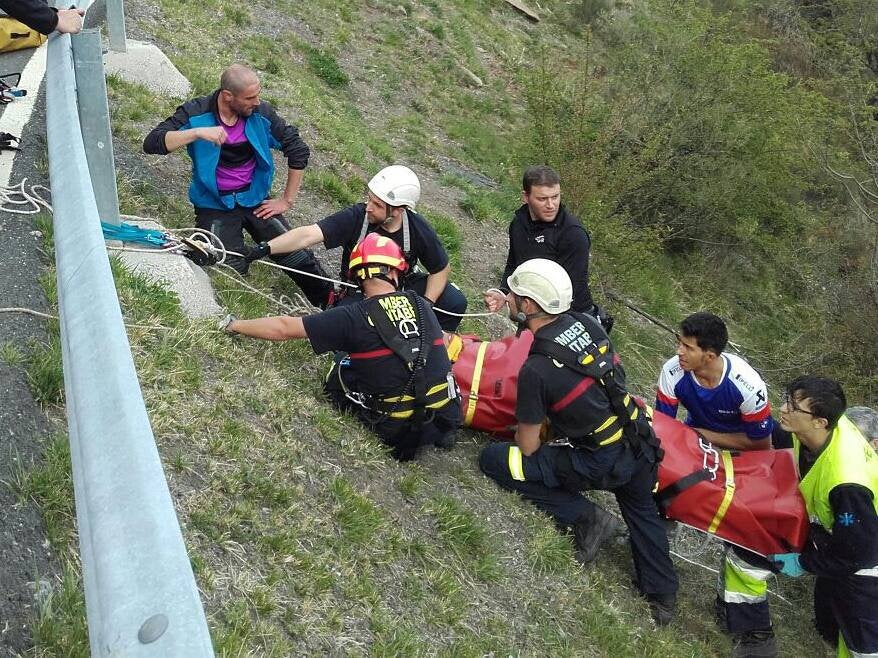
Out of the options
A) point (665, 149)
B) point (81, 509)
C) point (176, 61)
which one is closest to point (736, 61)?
point (665, 149)

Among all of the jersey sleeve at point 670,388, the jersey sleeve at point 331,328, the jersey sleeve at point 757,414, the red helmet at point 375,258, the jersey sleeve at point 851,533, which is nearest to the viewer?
the jersey sleeve at point 331,328

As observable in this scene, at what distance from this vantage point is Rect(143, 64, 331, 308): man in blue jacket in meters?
5.27

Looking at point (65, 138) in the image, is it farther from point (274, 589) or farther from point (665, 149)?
point (665, 149)

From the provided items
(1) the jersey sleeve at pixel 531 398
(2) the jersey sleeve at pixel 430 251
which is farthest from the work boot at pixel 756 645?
(2) the jersey sleeve at pixel 430 251

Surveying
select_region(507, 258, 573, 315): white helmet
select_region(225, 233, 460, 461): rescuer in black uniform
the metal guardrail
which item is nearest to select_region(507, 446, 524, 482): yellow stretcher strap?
select_region(225, 233, 460, 461): rescuer in black uniform

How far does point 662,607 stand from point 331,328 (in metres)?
2.90

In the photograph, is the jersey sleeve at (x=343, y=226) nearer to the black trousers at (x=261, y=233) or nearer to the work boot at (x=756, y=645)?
the black trousers at (x=261, y=233)

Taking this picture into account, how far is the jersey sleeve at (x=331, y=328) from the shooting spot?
4.37 metres

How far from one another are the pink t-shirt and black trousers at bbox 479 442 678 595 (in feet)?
8.60

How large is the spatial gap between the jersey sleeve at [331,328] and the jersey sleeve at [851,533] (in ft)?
9.64

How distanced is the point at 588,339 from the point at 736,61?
11807 mm

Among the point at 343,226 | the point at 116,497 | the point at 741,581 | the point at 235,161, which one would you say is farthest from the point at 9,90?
the point at 741,581

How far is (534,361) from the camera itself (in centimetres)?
474

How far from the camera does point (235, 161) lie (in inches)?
226
